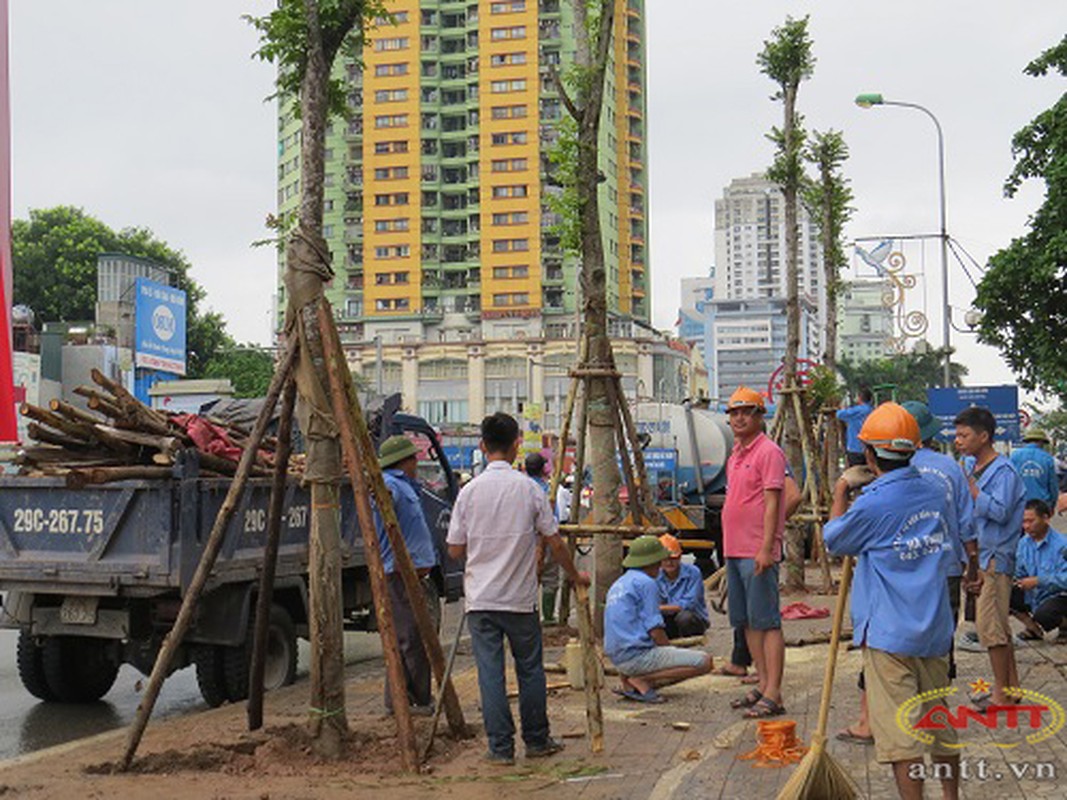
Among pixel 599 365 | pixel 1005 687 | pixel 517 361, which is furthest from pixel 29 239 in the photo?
pixel 1005 687

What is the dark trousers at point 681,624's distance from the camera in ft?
34.0

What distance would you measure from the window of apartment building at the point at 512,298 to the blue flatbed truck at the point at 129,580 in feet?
268

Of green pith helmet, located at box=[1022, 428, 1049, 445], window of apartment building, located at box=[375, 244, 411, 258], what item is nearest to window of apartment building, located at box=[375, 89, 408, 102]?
window of apartment building, located at box=[375, 244, 411, 258]

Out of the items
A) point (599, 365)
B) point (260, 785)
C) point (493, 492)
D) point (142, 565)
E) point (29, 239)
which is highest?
point (29, 239)

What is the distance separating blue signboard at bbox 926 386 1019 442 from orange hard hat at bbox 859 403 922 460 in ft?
102

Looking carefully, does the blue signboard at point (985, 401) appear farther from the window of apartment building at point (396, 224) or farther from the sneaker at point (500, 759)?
the window of apartment building at point (396, 224)

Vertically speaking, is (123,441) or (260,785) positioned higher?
(123,441)

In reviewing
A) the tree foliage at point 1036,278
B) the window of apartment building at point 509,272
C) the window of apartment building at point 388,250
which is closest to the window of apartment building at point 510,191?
the window of apartment building at point 509,272

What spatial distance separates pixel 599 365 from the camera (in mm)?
11125

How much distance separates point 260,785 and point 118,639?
337 centimetres

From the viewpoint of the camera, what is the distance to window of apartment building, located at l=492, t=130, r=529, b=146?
91625mm

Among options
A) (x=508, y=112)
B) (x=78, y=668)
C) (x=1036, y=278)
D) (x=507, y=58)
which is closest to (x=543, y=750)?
(x=78, y=668)

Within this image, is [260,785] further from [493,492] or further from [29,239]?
[29,239]

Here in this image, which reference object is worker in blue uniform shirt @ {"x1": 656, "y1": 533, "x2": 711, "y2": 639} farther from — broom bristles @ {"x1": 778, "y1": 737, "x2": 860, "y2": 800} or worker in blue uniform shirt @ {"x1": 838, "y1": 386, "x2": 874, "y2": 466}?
broom bristles @ {"x1": 778, "y1": 737, "x2": 860, "y2": 800}
